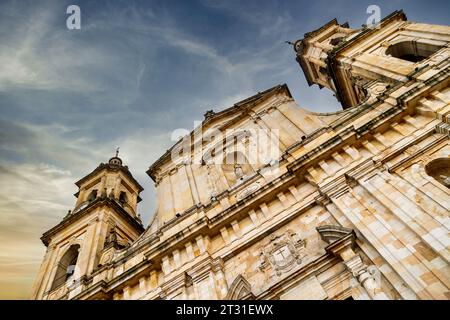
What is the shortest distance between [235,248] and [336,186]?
3.39 metres

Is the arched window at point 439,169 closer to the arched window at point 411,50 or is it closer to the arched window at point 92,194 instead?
the arched window at point 411,50

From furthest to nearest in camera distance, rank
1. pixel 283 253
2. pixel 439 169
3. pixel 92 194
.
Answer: pixel 92 194
pixel 283 253
pixel 439 169

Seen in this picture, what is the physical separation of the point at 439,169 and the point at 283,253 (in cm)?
473

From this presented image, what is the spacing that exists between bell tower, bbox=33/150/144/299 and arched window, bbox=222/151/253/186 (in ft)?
17.6

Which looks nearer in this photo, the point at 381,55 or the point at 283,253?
the point at 283,253

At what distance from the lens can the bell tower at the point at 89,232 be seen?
1577cm

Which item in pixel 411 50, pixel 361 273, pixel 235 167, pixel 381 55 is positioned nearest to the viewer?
pixel 361 273

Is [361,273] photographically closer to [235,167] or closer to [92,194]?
[235,167]

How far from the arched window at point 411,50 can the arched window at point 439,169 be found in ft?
25.1

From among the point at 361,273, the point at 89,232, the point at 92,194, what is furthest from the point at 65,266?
the point at 361,273

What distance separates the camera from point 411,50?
17734mm

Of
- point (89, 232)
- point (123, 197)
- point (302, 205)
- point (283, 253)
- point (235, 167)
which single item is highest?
point (123, 197)

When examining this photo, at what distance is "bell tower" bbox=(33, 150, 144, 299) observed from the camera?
15766 millimetres

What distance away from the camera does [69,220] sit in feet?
62.1
